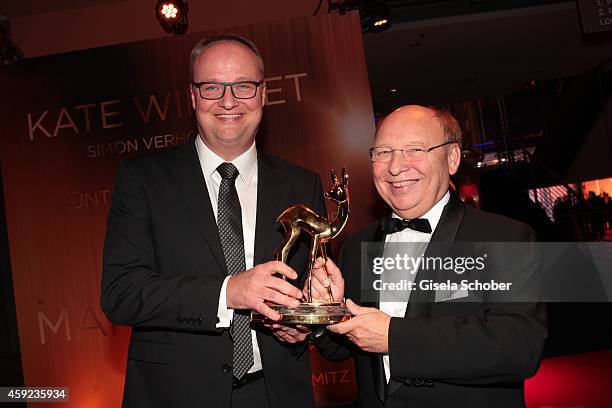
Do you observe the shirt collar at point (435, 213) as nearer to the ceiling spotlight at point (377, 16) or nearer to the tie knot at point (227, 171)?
the tie knot at point (227, 171)

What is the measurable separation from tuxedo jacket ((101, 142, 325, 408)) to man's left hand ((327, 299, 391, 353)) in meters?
0.41

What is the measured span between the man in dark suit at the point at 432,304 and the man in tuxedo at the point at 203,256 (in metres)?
0.29

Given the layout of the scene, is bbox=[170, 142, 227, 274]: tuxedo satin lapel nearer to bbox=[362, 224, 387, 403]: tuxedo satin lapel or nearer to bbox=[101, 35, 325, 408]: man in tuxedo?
bbox=[101, 35, 325, 408]: man in tuxedo

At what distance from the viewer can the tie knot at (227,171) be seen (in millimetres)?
2336

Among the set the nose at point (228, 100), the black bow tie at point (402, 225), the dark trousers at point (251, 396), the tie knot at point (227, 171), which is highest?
the nose at point (228, 100)

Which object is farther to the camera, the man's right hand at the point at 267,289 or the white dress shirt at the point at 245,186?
the white dress shirt at the point at 245,186

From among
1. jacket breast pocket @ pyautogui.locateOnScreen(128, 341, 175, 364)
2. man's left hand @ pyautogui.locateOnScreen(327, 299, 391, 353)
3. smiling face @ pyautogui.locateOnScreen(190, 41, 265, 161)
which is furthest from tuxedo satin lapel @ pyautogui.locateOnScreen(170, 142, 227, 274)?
man's left hand @ pyautogui.locateOnScreen(327, 299, 391, 353)

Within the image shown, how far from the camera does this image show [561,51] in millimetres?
9750

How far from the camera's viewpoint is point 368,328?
1899 mm

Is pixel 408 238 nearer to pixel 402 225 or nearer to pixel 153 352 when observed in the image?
pixel 402 225

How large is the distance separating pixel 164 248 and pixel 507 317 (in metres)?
1.30

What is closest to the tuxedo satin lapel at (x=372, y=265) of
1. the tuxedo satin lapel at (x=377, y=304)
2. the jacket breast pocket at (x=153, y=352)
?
the tuxedo satin lapel at (x=377, y=304)

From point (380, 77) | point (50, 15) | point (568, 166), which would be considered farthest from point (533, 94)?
point (50, 15)

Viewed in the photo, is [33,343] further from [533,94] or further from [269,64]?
[533,94]
